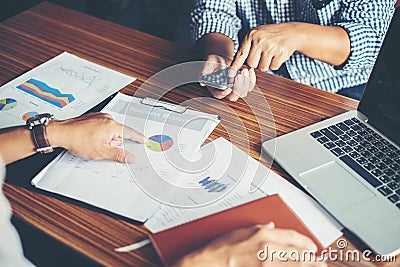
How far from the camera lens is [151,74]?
1026mm

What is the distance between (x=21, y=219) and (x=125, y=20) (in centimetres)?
192

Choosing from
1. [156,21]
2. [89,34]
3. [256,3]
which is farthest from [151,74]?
[156,21]

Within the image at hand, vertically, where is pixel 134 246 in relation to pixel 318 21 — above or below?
below

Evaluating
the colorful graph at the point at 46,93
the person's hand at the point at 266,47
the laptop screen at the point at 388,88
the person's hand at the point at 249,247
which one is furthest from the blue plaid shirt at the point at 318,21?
the person's hand at the point at 249,247

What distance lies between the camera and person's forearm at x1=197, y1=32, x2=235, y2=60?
3.55 feet

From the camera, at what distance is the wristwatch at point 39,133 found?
0.81 metres

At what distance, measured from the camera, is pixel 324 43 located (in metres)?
1.07

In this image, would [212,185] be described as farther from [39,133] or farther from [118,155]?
[39,133]

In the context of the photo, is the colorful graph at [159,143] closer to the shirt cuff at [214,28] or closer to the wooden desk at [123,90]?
the wooden desk at [123,90]

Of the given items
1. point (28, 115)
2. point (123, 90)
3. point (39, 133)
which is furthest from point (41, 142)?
point (123, 90)

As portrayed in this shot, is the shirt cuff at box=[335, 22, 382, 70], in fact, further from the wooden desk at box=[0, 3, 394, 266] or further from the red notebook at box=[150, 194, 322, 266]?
the red notebook at box=[150, 194, 322, 266]

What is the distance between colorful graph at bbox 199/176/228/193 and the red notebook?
53 mm

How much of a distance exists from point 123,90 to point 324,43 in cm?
48

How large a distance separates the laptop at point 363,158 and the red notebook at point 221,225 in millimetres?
67
